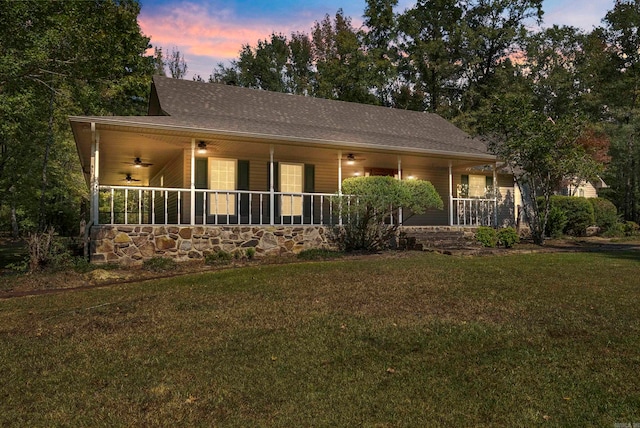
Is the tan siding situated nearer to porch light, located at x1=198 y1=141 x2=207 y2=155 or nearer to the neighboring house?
the neighboring house

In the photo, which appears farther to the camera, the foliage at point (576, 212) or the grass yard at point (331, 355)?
the foliage at point (576, 212)

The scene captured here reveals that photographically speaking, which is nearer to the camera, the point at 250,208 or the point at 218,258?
the point at 218,258

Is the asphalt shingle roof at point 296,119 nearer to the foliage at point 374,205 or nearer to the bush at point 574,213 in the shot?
the foliage at point 374,205

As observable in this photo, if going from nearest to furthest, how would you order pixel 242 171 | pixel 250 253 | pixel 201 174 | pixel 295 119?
pixel 250 253 → pixel 201 174 → pixel 242 171 → pixel 295 119

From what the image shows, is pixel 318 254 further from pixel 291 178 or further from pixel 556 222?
pixel 556 222

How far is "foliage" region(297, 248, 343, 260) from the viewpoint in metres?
10.7

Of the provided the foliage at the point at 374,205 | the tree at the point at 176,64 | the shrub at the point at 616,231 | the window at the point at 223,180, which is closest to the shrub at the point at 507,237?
the foliage at the point at 374,205

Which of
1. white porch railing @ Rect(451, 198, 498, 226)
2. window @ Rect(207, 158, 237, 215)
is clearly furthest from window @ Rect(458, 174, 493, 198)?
window @ Rect(207, 158, 237, 215)

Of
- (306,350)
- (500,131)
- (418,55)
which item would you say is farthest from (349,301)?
(418,55)

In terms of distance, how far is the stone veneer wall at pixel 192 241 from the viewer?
31.7ft

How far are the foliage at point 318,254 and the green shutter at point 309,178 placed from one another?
3.54m

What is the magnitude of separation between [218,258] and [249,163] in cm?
429

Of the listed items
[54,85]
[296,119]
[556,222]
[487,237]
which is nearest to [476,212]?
[487,237]

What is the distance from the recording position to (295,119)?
14.8 m
